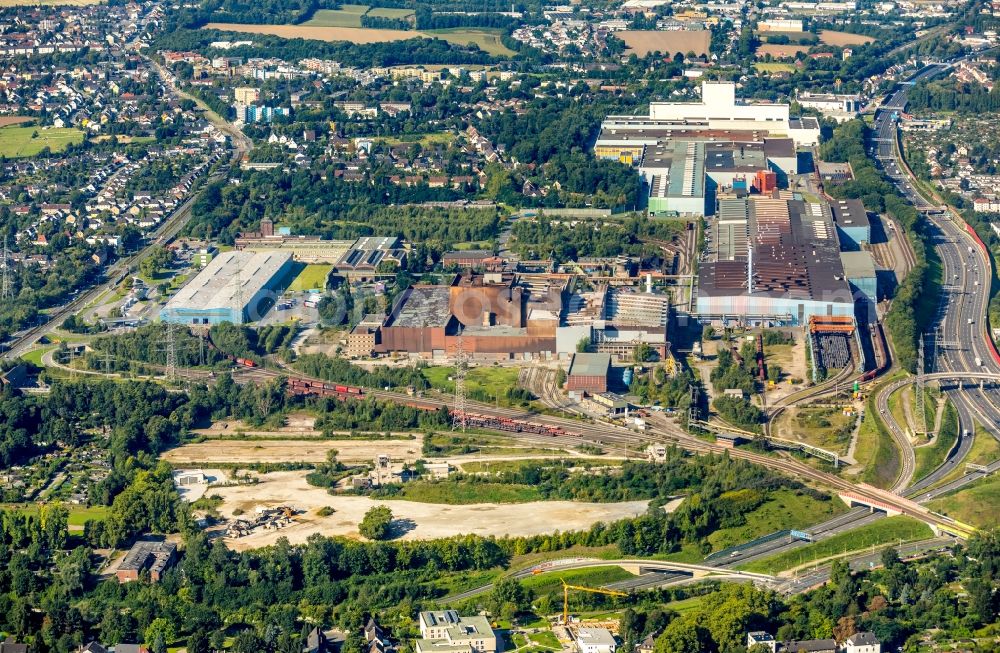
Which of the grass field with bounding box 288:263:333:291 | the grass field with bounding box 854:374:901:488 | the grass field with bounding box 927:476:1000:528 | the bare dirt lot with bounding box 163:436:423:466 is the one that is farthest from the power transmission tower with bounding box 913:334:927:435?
the grass field with bounding box 288:263:333:291

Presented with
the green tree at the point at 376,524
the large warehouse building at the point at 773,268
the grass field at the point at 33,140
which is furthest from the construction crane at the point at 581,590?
the grass field at the point at 33,140

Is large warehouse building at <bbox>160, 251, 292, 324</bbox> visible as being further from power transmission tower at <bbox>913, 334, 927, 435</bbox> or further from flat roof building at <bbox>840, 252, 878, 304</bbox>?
power transmission tower at <bbox>913, 334, 927, 435</bbox>

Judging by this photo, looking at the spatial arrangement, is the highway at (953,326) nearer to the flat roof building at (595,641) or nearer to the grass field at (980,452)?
the grass field at (980,452)

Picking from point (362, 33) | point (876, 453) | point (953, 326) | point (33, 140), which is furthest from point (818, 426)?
point (362, 33)

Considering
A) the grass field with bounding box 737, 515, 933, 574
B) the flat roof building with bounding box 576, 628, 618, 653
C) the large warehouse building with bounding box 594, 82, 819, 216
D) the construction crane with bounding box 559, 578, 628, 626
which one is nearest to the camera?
the flat roof building with bounding box 576, 628, 618, 653

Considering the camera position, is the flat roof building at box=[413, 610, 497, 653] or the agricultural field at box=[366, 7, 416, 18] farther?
the agricultural field at box=[366, 7, 416, 18]

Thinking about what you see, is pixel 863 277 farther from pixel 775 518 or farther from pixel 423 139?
pixel 423 139
